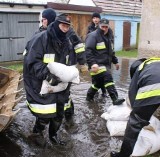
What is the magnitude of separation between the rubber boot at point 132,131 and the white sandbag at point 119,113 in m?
1.72

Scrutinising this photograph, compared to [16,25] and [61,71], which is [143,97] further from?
[16,25]

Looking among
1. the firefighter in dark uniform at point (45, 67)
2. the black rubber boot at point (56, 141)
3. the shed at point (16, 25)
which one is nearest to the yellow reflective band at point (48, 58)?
the firefighter in dark uniform at point (45, 67)

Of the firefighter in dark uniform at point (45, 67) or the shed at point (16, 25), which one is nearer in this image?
the firefighter in dark uniform at point (45, 67)

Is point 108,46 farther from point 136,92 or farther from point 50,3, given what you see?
point 50,3

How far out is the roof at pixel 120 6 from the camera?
18.0 m

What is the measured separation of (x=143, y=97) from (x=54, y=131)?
79.4 inches

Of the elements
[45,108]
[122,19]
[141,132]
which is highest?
[122,19]

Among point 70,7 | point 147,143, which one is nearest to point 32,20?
point 70,7

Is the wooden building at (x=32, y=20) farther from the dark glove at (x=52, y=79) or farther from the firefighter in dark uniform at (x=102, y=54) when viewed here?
the dark glove at (x=52, y=79)

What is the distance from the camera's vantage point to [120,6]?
768 inches

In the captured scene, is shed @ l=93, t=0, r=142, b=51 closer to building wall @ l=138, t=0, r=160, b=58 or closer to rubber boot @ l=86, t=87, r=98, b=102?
building wall @ l=138, t=0, r=160, b=58

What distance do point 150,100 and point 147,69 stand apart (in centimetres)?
29

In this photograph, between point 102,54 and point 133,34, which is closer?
point 102,54

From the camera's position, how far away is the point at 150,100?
262cm
